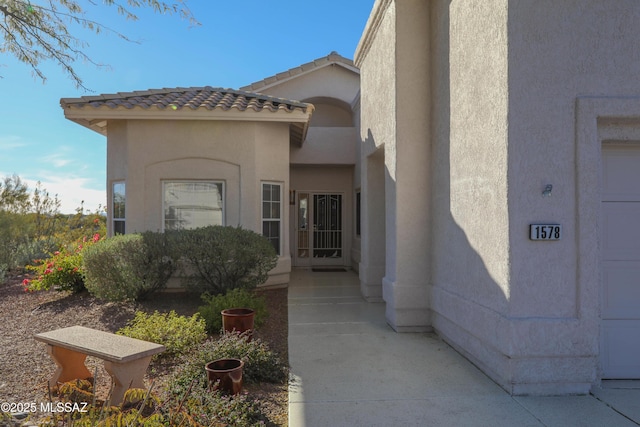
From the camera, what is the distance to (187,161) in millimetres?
10789

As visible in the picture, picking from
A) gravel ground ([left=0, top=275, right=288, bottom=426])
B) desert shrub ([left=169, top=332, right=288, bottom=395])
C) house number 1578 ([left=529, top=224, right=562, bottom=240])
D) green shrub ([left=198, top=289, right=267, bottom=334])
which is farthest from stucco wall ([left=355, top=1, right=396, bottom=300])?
desert shrub ([left=169, top=332, right=288, bottom=395])

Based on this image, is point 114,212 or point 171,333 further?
point 114,212

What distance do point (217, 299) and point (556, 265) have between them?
215 inches

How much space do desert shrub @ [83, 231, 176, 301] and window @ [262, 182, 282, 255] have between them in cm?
309

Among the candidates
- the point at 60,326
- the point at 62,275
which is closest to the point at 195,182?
the point at 62,275

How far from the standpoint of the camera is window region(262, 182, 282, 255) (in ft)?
37.5

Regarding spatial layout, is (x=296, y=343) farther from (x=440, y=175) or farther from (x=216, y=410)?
(x=440, y=175)

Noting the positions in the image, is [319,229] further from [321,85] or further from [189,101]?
[189,101]

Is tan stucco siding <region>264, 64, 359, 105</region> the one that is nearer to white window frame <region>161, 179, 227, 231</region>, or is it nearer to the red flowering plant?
white window frame <region>161, 179, 227, 231</region>

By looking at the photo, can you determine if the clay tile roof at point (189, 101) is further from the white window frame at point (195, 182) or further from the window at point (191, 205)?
the window at point (191, 205)

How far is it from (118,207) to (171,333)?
240 inches

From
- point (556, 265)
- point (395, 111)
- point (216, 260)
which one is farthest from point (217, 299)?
point (556, 265)

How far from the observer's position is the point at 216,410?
3936 mm

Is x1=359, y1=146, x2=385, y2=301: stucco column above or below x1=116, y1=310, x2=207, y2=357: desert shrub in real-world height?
above
